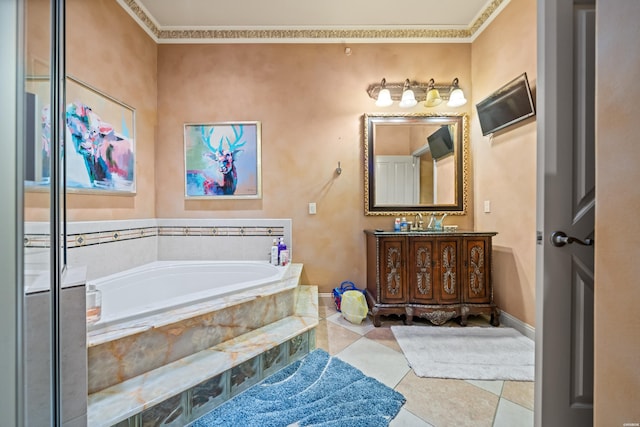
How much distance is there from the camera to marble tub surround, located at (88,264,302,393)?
1.10 m

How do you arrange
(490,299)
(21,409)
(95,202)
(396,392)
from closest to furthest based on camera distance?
(21,409) → (396,392) → (95,202) → (490,299)

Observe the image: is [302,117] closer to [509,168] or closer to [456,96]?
[456,96]

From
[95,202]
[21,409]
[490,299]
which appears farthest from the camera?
[490,299]

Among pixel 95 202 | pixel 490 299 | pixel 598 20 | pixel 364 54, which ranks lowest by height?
pixel 490 299

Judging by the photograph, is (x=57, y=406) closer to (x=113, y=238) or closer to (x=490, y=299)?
(x=113, y=238)

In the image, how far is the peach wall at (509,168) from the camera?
6.43 feet

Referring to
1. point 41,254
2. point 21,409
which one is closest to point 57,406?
point 21,409

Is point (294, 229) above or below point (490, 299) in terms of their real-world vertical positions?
above


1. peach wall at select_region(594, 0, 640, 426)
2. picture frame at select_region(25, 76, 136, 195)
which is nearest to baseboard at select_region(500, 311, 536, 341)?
peach wall at select_region(594, 0, 640, 426)

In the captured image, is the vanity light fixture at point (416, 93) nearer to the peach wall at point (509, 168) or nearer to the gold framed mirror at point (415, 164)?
the gold framed mirror at point (415, 164)

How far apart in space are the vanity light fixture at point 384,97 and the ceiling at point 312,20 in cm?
52

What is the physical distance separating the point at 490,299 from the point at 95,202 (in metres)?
3.38

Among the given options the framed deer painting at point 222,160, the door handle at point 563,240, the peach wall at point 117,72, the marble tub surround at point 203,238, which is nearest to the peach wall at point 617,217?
the door handle at point 563,240

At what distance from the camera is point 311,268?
2639 millimetres
